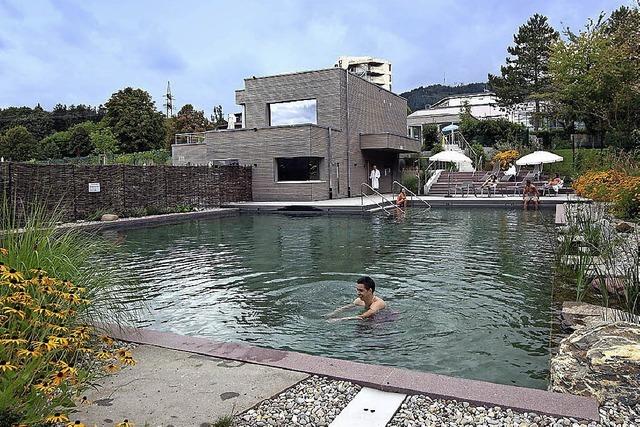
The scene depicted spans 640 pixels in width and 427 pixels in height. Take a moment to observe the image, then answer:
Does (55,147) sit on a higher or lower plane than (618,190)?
higher

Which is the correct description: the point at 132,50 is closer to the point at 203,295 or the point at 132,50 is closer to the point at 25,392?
the point at 203,295

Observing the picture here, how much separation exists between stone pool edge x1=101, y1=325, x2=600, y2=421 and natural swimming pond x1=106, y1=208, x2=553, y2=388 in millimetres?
1125

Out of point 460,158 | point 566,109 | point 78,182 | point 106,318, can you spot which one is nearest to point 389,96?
point 460,158

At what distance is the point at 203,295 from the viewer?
8.38 metres

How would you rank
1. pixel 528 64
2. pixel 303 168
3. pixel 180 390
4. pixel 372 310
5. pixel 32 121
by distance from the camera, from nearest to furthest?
pixel 180 390, pixel 372 310, pixel 303 168, pixel 528 64, pixel 32 121

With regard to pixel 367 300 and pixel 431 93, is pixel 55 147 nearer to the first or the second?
pixel 367 300

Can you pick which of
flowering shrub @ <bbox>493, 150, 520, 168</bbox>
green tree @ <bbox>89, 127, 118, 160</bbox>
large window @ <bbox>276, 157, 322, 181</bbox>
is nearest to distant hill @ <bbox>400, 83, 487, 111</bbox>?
green tree @ <bbox>89, 127, 118, 160</bbox>

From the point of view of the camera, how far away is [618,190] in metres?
13.4

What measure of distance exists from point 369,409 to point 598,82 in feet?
107

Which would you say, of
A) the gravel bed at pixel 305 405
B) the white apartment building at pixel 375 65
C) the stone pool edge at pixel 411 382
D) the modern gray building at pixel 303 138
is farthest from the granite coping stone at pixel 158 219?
the white apartment building at pixel 375 65

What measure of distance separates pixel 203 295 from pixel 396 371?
487 centimetres

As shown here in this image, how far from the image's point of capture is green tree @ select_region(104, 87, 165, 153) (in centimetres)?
5387

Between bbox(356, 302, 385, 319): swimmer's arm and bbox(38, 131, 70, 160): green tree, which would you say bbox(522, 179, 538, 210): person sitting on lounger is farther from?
bbox(38, 131, 70, 160): green tree

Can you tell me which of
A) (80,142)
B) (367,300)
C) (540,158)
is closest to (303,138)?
(540,158)
